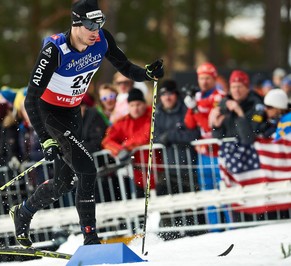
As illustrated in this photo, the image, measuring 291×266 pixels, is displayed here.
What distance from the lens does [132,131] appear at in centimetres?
966

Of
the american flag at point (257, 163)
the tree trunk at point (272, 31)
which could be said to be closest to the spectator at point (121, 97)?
the american flag at point (257, 163)

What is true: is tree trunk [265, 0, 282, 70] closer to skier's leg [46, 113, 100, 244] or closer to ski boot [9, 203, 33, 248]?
ski boot [9, 203, 33, 248]

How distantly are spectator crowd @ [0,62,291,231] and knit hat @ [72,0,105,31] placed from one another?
9.24 ft

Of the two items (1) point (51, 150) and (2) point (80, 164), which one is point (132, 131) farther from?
(1) point (51, 150)

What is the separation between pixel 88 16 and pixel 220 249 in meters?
2.23

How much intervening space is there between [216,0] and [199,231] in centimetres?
2221

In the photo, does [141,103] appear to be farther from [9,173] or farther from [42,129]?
[42,129]

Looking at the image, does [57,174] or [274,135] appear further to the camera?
[274,135]

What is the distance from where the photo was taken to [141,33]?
28.8 meters

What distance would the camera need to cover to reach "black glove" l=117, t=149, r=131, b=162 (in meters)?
9.45

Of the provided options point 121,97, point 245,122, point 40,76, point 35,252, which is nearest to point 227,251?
point 35,252

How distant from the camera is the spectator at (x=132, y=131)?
9.50 meters

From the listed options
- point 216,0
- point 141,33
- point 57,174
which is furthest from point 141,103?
point 216,0

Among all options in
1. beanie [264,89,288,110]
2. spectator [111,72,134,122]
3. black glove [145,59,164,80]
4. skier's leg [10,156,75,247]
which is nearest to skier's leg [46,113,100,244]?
skier's leg [10,156,75,247]
